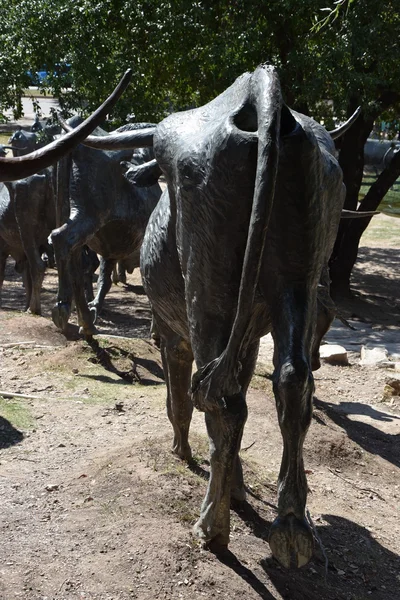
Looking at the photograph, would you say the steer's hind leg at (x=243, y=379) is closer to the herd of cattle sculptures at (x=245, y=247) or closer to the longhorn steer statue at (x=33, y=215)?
the herd of cattle sculptures at (x=245, y=247)

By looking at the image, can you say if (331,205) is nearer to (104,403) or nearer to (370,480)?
(370,480)

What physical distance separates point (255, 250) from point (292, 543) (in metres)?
1.17

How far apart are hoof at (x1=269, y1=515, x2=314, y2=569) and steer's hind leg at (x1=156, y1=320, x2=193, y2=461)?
1.65 metres

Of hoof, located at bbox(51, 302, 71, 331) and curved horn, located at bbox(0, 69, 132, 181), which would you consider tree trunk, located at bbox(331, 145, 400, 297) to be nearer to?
hoof, located at bbox(51, 302, 71, 331)

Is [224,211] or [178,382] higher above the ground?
[224,211]

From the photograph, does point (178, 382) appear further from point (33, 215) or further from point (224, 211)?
point (33, 215)

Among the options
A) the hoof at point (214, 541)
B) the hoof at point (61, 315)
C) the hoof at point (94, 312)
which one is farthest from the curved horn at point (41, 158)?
the hoof at point (94, 312)

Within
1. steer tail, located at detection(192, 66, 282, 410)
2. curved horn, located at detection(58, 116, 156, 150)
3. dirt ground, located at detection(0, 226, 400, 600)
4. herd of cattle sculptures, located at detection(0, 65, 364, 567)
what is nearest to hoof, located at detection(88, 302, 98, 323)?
dirt ground, located at detection(0, 226, 400, 600)

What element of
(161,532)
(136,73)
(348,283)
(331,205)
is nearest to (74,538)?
(161,532)

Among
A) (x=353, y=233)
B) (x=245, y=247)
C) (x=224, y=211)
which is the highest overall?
(x=224, y=211)

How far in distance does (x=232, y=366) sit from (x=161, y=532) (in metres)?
1.21

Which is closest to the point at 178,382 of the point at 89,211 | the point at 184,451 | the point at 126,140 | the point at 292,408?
the point at 184,451

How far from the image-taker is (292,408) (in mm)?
3561

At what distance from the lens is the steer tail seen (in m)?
3.32
